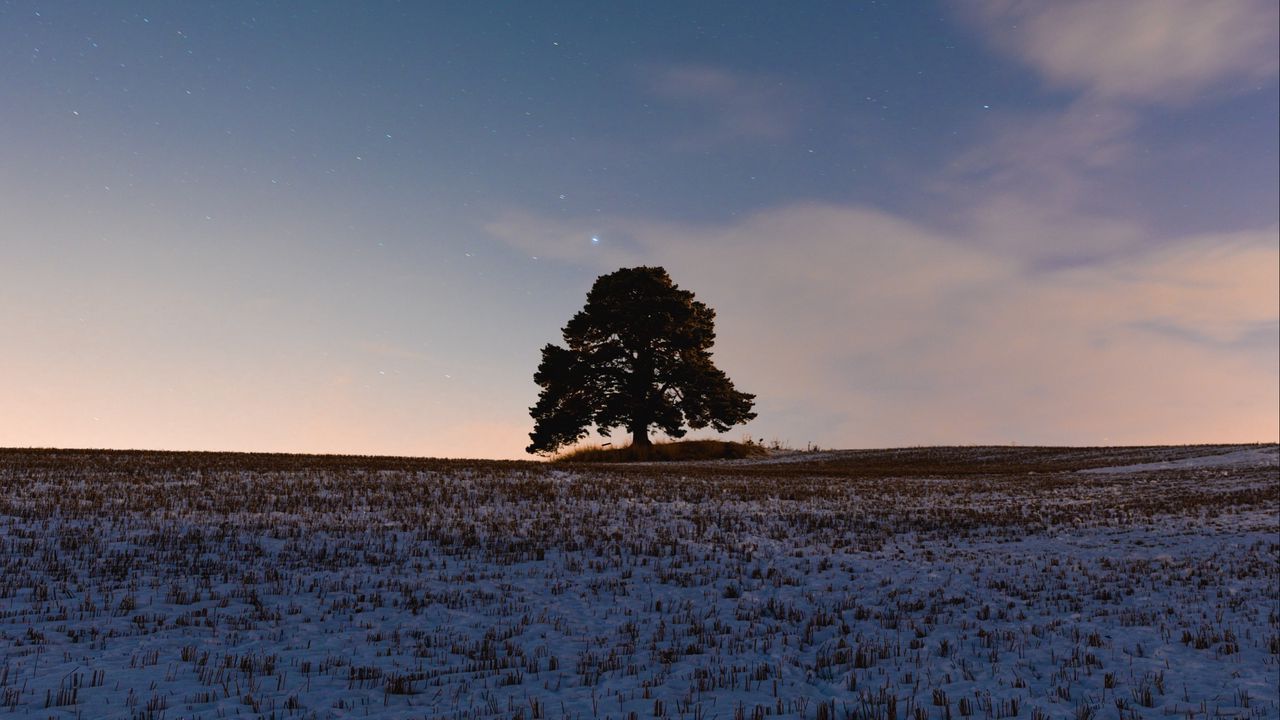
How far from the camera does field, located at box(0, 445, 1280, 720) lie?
7.95m

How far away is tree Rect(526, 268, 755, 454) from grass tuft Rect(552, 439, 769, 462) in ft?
3.54

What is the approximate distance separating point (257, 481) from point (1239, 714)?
2374 cm

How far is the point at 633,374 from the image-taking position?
60312mm

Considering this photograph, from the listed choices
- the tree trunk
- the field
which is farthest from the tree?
the field

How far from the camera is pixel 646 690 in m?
8.02

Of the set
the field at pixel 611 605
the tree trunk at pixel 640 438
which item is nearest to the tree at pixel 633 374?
the tree trunk at pixel 640 438

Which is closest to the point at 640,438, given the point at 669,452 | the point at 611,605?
the point at 669,452

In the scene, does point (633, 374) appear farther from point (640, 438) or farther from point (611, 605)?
point (611, 605)

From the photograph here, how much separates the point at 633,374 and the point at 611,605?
159 ft

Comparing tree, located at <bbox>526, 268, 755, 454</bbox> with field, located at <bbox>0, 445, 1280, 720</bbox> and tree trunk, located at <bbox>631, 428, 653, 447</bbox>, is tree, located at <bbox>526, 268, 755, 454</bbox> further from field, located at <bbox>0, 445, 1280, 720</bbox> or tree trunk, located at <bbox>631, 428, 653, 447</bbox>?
field, located at <bbox>0, 445, 1280, 720</bbox>

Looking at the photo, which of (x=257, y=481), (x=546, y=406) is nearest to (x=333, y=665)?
(x=257, y=481)

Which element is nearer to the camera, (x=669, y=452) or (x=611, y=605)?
(x=611, y=605)

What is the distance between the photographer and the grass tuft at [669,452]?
192 ft

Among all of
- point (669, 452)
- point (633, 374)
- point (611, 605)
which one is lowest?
point (611, 605)
